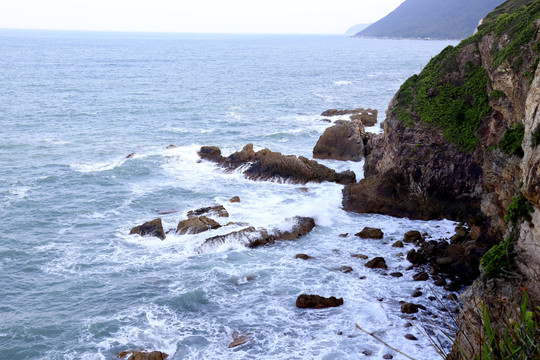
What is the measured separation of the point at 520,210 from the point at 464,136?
13.9m

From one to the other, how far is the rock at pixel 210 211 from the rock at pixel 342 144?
43.8 feet

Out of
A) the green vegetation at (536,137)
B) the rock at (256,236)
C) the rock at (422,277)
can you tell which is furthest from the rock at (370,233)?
the green vegetation at (536,137)

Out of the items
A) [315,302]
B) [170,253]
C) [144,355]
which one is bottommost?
[170,253]

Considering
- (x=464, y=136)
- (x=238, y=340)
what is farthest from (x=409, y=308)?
(x=464, y=136)

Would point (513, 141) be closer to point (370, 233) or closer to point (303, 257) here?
point (370, 233)

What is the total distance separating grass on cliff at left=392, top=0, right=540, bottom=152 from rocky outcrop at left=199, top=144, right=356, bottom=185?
20.1 ft

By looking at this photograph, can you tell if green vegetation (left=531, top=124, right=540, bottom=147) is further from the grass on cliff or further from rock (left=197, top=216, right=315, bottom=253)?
rock (left=197, top=216, right=315, bottom=253)

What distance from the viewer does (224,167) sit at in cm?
3928

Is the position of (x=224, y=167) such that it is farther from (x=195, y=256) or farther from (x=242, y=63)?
(x=242, y=63)

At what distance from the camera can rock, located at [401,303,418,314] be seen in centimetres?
1937

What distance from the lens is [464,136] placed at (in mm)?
28625

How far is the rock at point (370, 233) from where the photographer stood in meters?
26.4

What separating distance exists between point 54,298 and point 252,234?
987cm

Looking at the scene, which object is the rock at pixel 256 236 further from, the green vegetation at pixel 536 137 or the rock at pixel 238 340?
the green vegetation at pixel 536 137
